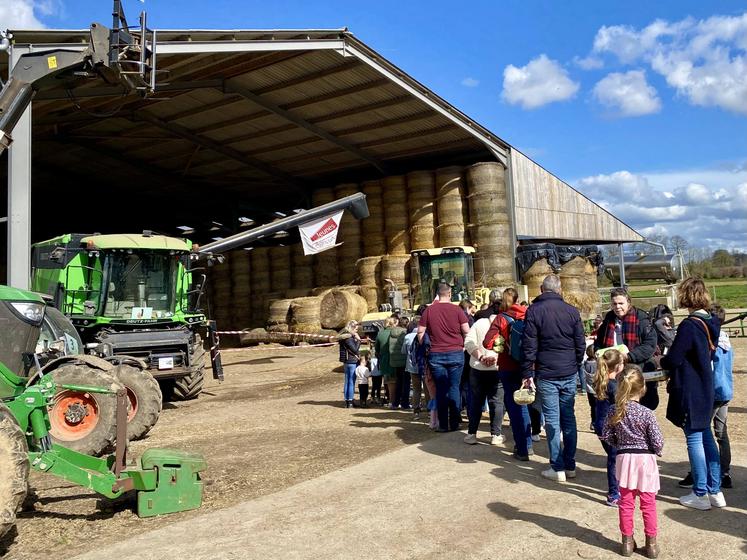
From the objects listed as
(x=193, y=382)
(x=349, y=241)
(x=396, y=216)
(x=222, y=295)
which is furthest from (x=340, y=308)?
(x=193, y=382)

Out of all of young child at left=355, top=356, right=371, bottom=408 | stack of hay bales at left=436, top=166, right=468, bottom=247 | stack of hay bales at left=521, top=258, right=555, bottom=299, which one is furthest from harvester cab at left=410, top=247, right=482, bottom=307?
young child at left=355, top=356, right=371, bottom=408

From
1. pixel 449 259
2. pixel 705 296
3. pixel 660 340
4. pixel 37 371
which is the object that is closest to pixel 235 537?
pixel 37 371

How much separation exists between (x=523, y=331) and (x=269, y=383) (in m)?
9.76

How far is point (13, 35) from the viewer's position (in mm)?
12664

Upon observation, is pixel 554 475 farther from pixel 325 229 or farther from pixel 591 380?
pixel 325 229

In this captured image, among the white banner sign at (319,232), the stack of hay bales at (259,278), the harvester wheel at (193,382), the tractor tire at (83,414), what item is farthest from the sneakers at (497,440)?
the stack of hay bales at (259,278)

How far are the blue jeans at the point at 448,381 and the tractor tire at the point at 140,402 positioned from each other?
138 inches

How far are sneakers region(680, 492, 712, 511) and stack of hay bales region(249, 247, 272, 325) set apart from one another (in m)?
22.5

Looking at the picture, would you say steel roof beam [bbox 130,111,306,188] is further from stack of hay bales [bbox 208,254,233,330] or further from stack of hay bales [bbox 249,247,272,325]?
stack of hay bales [bbox 208,254,233,330]

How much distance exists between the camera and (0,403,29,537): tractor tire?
4.51m

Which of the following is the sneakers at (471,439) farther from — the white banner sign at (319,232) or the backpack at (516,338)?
the white banner sign at (319,232)

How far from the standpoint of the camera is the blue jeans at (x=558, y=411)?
591 centimetres

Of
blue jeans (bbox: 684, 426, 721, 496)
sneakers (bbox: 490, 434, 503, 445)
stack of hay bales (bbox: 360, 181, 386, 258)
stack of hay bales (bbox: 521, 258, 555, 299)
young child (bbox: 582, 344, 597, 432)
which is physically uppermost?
stack of hay bales (bbox: 360, 181, 386, 258)

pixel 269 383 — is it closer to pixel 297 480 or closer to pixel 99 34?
pixel 99 34
